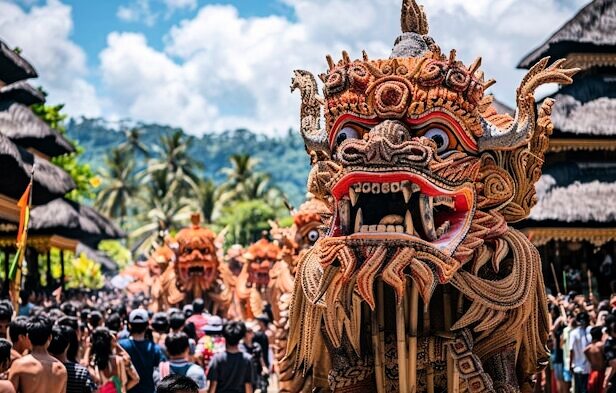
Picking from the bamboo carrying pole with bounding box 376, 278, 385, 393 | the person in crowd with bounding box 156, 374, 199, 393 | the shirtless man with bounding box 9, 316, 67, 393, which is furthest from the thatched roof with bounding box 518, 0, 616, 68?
the person in crowd with bounding box 156, 374, 199, 393

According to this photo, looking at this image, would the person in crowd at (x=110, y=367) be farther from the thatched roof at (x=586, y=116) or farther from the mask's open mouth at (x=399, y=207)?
the thatched roof at (x=586, y=116)

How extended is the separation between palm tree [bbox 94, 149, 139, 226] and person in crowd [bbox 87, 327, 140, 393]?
53.3 m

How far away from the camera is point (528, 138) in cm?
536

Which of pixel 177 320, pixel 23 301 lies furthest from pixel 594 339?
pixel 23 301

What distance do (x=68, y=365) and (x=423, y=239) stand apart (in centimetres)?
302

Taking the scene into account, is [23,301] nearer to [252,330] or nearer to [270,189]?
[252,330]

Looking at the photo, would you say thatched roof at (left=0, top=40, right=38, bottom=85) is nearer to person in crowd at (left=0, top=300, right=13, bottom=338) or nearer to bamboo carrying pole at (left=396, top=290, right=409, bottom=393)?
person in crowd at (left=0, top=300, right=13, bottom=338)

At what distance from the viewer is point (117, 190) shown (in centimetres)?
6122

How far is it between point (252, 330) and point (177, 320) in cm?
462

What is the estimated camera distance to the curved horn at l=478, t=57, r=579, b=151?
17.5 feet

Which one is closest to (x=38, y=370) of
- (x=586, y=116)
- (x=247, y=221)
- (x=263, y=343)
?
(x=263, y=343)

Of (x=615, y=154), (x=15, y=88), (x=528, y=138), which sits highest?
(x=15, y=88)

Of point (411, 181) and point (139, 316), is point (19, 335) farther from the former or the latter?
point (411, 181)

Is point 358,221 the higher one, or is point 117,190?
point 117,190
